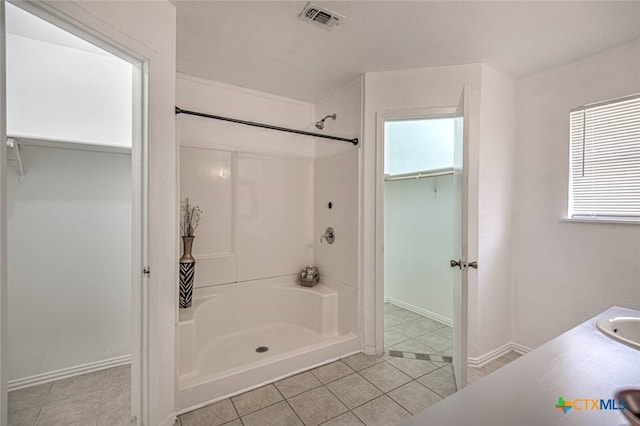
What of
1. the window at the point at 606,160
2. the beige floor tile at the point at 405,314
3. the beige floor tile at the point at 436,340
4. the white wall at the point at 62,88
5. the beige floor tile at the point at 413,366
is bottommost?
the beige floor tile at the point at 405,314

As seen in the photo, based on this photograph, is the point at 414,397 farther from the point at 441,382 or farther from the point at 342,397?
the point at 342,397

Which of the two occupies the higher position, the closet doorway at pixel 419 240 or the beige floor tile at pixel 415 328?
the closet doorway at pixel 419 240

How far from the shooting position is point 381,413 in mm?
1684

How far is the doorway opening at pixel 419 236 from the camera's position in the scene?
288cm

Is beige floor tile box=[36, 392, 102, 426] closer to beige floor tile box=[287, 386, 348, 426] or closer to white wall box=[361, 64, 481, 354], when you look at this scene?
beige floor tile box=[287, 386, 348, 426]

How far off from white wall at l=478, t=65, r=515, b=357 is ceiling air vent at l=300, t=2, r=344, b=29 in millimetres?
1310

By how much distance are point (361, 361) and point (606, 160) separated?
7.70 ft

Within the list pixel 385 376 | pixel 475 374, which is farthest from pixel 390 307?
pixel 385 376

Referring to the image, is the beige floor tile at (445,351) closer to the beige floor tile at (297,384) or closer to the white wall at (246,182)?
the beige floor tile at (297,384)

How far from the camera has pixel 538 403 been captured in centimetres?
68

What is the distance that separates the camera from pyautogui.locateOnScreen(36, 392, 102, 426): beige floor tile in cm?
162

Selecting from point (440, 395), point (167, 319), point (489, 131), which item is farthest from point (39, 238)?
point (489, 131)

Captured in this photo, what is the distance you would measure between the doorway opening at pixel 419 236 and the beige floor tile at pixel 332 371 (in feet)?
1.68

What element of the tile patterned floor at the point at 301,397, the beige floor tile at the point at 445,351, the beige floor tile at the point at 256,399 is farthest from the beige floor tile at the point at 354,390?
the beige floor tile at the point at 445,351
